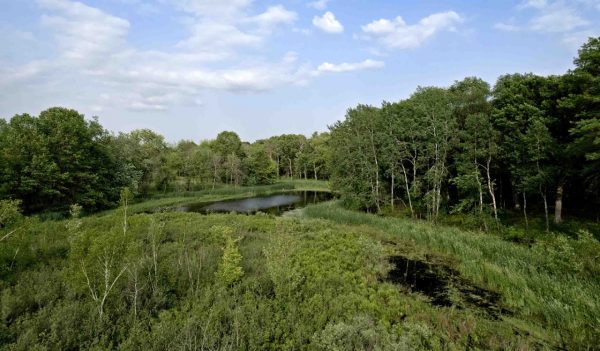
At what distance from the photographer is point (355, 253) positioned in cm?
1441

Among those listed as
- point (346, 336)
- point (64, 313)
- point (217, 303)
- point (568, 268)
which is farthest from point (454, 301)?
point (64, 313)

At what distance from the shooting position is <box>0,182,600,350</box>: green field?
22.3ft

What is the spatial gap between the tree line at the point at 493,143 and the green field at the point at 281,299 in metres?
8.66

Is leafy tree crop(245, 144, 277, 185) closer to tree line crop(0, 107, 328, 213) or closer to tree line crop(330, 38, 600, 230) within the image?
tree line crop(0, 107, 328, 213)

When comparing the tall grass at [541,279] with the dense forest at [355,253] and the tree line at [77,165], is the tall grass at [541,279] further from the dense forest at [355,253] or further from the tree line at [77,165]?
the tree line at [77,165]

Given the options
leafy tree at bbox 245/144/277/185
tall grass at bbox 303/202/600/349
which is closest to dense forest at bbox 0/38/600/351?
tall grass at bbox 303/202/600/349

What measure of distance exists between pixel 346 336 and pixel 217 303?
3.68 metres

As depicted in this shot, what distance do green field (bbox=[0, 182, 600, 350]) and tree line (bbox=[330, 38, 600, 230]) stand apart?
8.66 m

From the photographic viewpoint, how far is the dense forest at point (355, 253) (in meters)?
7.24

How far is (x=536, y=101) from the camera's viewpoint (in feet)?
68.8

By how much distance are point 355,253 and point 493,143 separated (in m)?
14.3

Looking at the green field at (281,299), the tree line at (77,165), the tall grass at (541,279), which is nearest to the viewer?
the green field at (281,299)

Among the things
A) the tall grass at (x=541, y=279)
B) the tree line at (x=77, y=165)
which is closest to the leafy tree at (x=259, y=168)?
the tree line at (x=77, y=165)

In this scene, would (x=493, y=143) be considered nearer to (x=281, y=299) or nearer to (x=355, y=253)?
(x=355, y=253)
